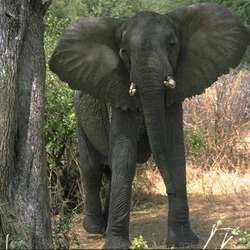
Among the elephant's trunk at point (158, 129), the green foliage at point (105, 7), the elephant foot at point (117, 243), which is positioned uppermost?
the green foliage at point (105, 7)

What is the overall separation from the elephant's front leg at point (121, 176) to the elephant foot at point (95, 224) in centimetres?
142

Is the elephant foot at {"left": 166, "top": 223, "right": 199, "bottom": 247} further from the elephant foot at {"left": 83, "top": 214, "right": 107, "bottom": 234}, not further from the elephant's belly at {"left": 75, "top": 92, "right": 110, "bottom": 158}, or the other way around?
the elephant foot at {"left": 83, "top": 214, "right": 107, "bottom": 234}

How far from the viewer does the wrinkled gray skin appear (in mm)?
6820

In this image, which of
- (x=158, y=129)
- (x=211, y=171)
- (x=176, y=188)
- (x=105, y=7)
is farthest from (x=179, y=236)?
(x=105, y=7)

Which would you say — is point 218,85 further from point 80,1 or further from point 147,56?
point 80,1

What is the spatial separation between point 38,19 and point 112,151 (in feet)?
4.68

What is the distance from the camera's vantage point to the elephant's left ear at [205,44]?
7305mm

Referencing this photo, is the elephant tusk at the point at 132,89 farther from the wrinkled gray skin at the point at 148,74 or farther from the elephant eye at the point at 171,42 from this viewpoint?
the elephant eye at the point at 171,42

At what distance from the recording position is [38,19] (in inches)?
261

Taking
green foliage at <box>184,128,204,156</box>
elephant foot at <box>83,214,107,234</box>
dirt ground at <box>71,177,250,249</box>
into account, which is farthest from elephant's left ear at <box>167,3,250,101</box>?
green foliage at <box>184,128,204,156</box>

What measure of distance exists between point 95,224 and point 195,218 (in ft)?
3.74

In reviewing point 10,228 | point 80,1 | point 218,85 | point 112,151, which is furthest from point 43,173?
point 80,1

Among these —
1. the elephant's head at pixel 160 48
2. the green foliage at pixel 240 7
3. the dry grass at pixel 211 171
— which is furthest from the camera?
the green foliage at pixel 240 7

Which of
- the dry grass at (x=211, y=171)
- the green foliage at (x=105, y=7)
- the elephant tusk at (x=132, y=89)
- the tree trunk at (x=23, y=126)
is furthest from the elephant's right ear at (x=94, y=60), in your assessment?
the green foliage at (x=105, y=7)
